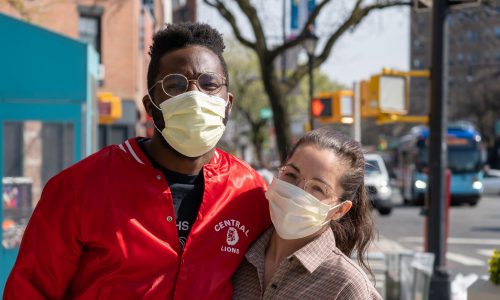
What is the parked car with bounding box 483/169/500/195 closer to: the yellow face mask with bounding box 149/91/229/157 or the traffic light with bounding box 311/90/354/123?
the traffic light with bounding box 311/90/354/123

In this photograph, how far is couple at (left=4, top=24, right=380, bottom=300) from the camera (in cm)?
251

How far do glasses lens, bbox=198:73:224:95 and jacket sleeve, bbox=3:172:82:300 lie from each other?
52 centimetres

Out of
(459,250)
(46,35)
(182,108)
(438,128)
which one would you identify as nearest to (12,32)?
(46,35)

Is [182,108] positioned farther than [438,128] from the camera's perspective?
No

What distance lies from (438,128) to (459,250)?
9.10 m

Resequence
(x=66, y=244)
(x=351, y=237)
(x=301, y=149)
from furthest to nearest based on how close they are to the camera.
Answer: (x=351, y=237) → (x=301, y=149) → (x=66, y=244)

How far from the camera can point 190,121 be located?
2.58 metres

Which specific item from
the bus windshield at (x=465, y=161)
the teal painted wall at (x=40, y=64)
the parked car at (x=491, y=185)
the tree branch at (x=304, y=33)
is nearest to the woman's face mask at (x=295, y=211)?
the teal painted wall at (x=40, y=64)

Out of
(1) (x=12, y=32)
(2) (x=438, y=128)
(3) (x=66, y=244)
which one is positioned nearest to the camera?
(3) (x=66, y=244)

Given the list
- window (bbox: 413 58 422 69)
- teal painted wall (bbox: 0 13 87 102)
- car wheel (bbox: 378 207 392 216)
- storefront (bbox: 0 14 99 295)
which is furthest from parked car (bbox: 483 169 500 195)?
window (bbox: 413 58 422 69)

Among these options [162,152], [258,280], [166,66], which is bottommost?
[258,280]

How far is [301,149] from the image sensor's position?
8.75 ft

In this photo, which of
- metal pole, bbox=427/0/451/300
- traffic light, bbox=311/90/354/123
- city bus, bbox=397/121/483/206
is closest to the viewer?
metal pole, bbox=427/0/451/300

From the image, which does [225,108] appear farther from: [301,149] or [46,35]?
[46,35]
